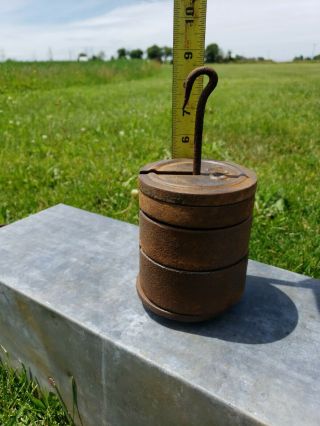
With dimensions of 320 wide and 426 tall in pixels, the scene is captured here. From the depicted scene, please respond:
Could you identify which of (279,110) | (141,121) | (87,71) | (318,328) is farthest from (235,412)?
(87,71)

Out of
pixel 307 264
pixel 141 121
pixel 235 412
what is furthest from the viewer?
pixel 141 121

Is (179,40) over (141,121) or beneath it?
over

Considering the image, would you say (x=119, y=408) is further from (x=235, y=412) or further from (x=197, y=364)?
(x=235, y=412)

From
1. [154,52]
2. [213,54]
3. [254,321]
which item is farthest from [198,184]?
[154,52]

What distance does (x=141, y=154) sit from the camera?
477 cm

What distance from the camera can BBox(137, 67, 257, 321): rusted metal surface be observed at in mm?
1287

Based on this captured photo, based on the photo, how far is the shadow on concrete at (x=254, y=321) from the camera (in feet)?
4.69

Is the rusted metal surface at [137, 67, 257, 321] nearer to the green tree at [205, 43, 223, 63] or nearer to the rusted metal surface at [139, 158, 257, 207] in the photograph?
the rusted metal surface at [139, 158, 257, 207]

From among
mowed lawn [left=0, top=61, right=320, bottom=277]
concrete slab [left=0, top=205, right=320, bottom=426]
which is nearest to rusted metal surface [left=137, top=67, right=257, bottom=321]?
concrete slab [left=0, top=205, right=320, bottom=426]

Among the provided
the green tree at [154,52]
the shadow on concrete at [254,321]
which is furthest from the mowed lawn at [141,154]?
the green tree at [154,52]

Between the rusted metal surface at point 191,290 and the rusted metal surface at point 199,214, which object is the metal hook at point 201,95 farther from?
the rusted metal surface at point 191,290

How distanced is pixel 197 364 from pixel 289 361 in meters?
0.31

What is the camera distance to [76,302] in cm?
161

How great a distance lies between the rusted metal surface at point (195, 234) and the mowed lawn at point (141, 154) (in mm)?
1369
